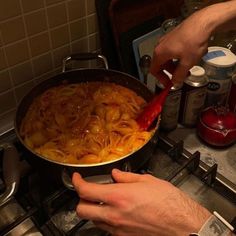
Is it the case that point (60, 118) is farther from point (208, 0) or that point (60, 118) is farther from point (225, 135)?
point (208, 0)

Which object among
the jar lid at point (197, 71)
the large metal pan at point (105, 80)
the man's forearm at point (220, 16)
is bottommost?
the large metal pan at point (105, 80)

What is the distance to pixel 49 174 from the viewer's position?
2.49 ft

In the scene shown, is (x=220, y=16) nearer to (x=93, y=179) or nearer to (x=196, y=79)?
(x=196, y=79)

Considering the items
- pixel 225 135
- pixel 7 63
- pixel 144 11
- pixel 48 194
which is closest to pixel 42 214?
pixel 48 194

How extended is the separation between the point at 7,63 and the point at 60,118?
177 millimetres

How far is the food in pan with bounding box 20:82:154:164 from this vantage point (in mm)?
838

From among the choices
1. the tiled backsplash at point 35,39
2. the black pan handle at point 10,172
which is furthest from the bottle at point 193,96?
the black pan handle at point 10,172

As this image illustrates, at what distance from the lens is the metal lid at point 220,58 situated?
3.09ft

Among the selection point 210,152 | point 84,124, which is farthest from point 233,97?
point 84,124

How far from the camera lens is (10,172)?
2.32ft

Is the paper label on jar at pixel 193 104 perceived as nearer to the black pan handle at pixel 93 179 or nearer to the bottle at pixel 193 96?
the bottle at pixel 193 96

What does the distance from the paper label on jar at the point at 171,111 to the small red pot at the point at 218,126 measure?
66 millimetres

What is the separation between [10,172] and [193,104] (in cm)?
50

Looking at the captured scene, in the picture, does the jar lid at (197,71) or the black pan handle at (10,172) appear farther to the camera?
the jar lid at (197,71)
